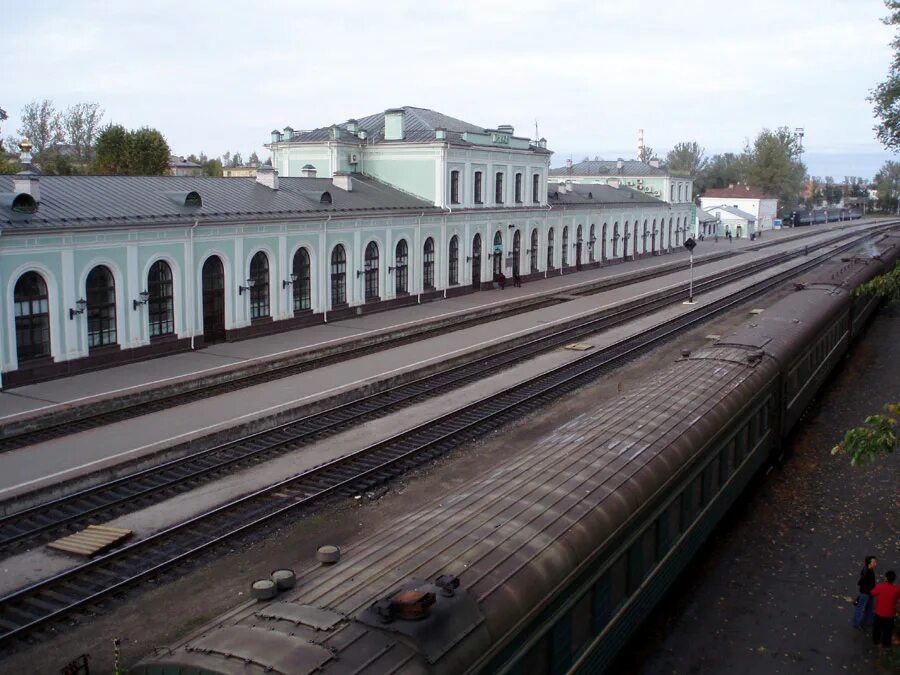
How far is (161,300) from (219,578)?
50.5 ft

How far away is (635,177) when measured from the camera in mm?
67938

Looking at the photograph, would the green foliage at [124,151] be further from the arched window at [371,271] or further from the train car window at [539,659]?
the train car window at [539,659]

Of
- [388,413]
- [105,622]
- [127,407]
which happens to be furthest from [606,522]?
[127,407]

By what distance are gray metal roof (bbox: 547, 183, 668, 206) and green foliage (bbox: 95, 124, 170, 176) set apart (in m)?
24.3

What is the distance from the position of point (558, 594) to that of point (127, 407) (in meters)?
15.1

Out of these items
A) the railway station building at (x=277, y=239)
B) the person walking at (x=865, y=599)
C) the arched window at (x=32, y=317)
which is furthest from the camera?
the railway station building at (x=277, y=239)

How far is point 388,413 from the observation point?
1908 centimetres

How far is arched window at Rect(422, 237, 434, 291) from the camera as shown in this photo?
121ft

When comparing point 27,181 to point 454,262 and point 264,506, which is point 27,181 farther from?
point 454,262

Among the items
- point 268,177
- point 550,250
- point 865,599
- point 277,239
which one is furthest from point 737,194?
point 865,599

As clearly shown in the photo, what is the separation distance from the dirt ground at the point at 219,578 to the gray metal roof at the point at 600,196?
36.6 meters

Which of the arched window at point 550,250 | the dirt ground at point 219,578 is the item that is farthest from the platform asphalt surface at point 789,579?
the arched window at point 550,250

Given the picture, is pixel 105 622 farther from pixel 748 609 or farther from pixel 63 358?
pixel 63 358

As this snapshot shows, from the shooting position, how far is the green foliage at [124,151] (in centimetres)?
5012
